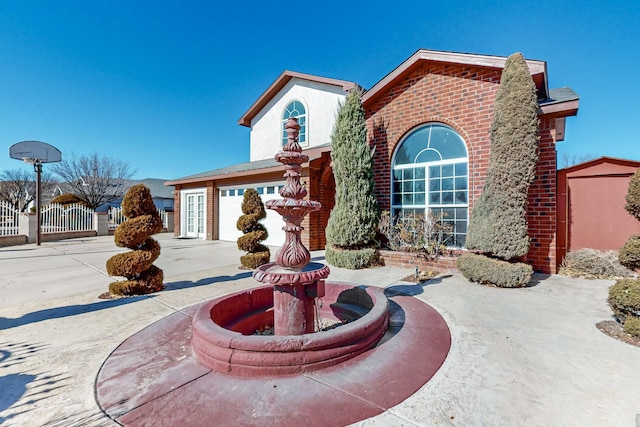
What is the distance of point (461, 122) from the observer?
6.88m

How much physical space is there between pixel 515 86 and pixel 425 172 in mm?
2653

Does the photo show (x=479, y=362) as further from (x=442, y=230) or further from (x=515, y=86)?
(x=515, y=86)

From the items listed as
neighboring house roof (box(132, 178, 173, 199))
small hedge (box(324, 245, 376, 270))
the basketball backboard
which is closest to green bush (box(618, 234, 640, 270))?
small hedge (box(324, 245, 376, 270))

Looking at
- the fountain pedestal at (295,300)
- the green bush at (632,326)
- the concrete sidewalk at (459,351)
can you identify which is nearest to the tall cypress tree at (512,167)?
the concrete sidewalk at (459,351)

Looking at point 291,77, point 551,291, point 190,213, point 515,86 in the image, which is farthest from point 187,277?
point 291,77

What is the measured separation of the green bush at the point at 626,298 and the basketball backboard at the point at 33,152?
19.8 metres

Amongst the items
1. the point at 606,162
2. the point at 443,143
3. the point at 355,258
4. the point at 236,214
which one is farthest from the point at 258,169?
the point at 606,162

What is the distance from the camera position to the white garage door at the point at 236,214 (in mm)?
11355

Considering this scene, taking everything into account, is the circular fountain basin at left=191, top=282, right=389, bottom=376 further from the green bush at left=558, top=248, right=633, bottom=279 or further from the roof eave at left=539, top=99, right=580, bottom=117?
the roof eave at left=539, top=99, right=580, bottom=117

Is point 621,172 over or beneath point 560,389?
over

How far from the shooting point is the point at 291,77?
1389 cm

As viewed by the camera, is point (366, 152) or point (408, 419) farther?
point (366, 152)

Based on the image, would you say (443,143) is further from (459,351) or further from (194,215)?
(194,215)

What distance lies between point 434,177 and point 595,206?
386 cm
